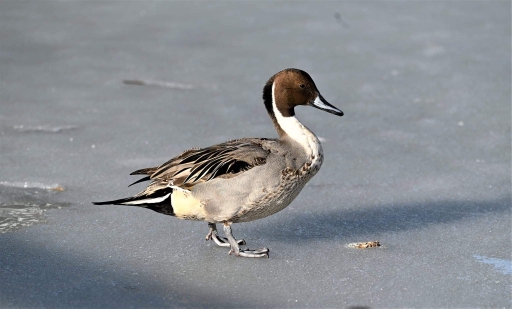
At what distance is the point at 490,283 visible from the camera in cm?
389

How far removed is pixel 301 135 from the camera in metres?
4.39

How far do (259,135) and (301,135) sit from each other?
1815 millimetres

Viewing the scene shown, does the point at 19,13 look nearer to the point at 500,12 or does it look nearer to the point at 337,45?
the point at 337,45

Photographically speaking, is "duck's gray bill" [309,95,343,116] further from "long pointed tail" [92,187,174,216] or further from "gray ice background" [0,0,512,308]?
"long pointed tail" [92,187,174,216]

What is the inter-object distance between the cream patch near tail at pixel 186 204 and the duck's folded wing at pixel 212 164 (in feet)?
0.14

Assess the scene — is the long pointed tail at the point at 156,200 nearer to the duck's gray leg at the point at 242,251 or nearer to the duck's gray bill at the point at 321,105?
the duck's gray leg at the point at 242,251

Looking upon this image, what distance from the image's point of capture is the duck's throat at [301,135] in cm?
436

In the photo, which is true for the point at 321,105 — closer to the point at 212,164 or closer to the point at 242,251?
the point at 212,164

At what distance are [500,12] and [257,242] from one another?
18.6 ft

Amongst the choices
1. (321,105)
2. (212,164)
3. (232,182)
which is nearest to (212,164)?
(212,164)

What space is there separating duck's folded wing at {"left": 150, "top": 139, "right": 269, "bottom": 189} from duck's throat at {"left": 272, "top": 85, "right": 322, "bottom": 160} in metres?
0.20

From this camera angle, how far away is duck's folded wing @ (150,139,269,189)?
13.8ft

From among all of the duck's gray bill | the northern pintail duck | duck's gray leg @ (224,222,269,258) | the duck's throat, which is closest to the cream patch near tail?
the northern pintail duck

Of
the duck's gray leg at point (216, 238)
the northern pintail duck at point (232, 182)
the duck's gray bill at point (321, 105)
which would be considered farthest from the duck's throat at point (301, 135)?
the duck's gray leg at point (216, 238)
